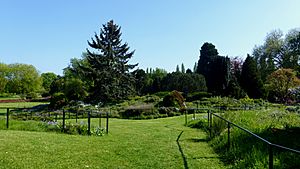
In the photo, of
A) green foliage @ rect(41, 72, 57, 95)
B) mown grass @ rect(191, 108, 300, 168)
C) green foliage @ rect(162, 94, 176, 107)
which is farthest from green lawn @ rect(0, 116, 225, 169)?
green foliage @ rect(41, 72, 57, 95)

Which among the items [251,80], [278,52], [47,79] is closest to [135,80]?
[251,80]

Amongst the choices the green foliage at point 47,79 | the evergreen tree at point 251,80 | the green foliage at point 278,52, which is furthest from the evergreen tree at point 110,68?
the green foliage at point 47,79

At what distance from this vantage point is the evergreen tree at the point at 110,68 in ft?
123

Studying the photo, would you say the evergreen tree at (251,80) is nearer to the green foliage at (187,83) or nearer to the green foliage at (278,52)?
the green foliage at (187,83)

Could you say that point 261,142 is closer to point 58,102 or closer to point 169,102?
point 169,102

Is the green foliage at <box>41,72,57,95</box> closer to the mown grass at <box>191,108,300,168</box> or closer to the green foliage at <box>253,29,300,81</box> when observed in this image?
the green foliage at <box>253,29,300,81</box>

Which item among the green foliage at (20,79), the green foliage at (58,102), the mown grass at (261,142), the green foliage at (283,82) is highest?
the green foliage at (20,79)

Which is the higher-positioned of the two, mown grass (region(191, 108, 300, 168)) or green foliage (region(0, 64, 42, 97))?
green foliage (region(0, 64, 42, 97))

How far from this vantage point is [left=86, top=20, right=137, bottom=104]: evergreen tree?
37.6m

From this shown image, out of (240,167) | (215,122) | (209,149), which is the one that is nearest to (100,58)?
(215,122)

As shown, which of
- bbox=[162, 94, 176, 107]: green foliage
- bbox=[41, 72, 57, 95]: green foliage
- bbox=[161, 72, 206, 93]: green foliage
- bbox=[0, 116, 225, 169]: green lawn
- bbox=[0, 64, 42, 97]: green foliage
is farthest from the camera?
bbox=[41, 72, 57, 95]: green foliage

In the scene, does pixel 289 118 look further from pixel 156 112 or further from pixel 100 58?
pixel 100 58

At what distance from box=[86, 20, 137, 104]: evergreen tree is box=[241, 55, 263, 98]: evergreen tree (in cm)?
1506

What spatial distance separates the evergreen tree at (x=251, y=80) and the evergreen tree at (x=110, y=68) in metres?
15.1
